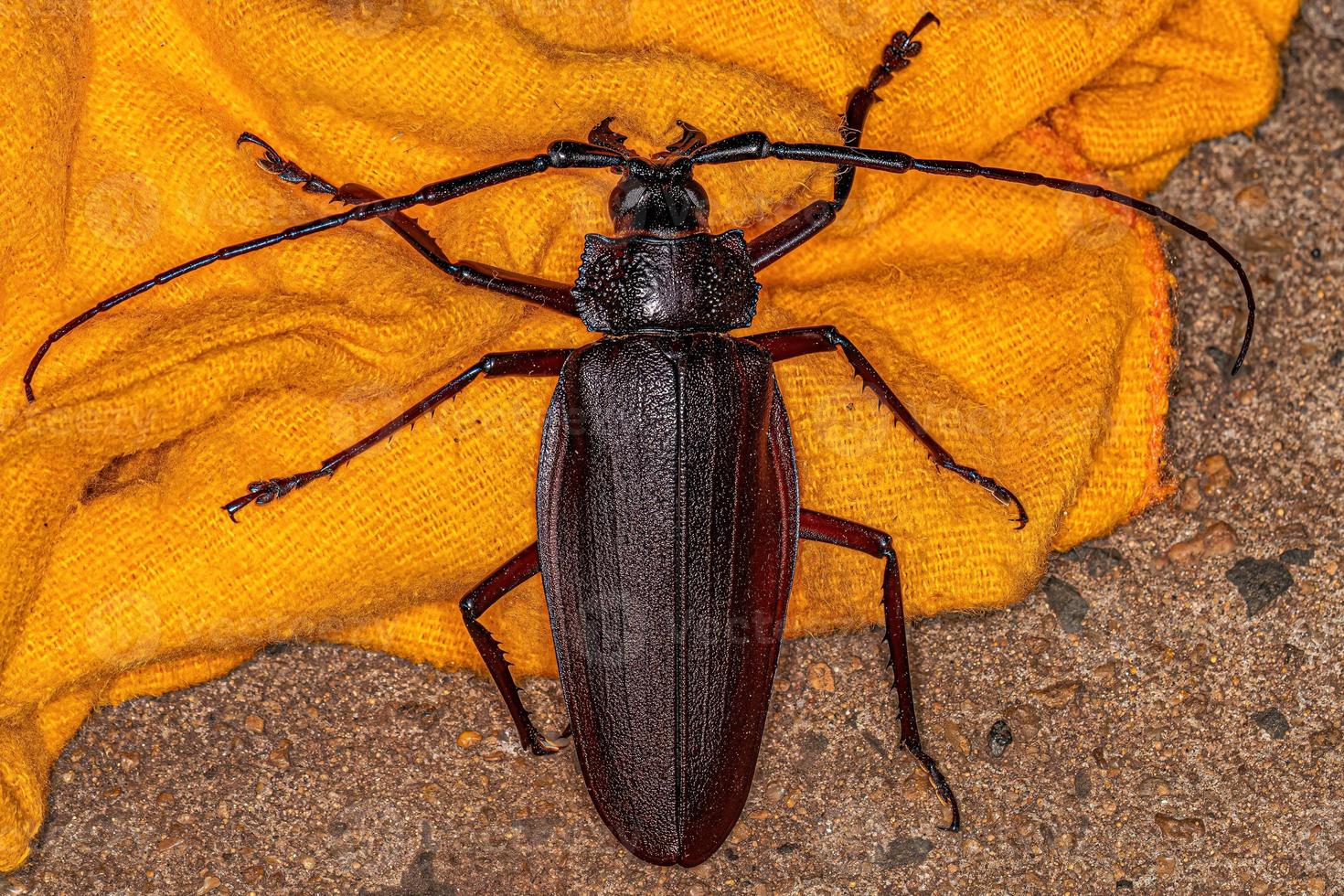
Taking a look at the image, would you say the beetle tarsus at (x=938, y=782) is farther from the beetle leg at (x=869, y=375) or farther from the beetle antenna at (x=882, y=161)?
the beetle antenna at (x=882, y=161)

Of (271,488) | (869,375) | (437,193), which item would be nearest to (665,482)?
(869,375)

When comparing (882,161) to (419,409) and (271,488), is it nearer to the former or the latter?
(419,409)

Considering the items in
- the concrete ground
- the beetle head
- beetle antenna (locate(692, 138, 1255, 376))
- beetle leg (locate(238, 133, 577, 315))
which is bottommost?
the concrete ground

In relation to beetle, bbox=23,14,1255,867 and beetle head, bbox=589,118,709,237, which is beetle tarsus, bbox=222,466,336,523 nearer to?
beetle, bbox=23,14,1255,867

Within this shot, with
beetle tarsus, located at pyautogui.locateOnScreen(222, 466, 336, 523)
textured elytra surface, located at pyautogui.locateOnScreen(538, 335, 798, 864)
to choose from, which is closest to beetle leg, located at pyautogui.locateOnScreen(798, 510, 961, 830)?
textured elytra surface, located at pyautogui.locateOnScreen(538, 335, 798, 864)

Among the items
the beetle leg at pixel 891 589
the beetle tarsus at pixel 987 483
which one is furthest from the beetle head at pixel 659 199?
the beetle tarsus at pixel 987 483

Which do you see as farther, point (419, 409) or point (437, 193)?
point (419, 409)

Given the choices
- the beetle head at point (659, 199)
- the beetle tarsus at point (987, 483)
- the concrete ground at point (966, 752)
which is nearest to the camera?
the beetle head at point (659, 199)
